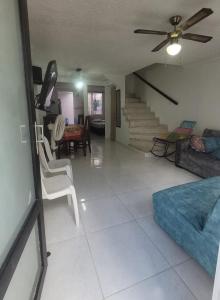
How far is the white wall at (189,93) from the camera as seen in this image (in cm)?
381

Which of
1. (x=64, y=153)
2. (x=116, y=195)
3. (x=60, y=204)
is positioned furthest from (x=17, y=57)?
(x=64, y=153)

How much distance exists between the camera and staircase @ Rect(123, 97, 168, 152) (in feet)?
17.8

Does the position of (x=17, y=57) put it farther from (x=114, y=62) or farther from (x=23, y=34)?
(x=114, y=62)

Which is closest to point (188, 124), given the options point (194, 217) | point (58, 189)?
point (194, 217)

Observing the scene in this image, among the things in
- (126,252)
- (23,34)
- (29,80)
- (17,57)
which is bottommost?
(126,252)

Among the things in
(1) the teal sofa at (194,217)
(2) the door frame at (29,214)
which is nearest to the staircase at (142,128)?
(1) the teal sofa at (194,217)

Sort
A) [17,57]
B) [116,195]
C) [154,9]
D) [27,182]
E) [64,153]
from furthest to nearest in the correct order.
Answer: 1. [64,153]
2. [116,195]
3. [154,9]
4. [27,182]
5. [17,57]

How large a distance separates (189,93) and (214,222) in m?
4.03

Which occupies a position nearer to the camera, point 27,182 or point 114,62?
point 27,182

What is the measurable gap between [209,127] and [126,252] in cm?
354

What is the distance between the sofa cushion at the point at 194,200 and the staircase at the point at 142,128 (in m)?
3.27

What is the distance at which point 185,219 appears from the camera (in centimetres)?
148

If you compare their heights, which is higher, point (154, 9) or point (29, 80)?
point (154, 9)

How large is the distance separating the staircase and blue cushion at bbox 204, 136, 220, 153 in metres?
1.95
